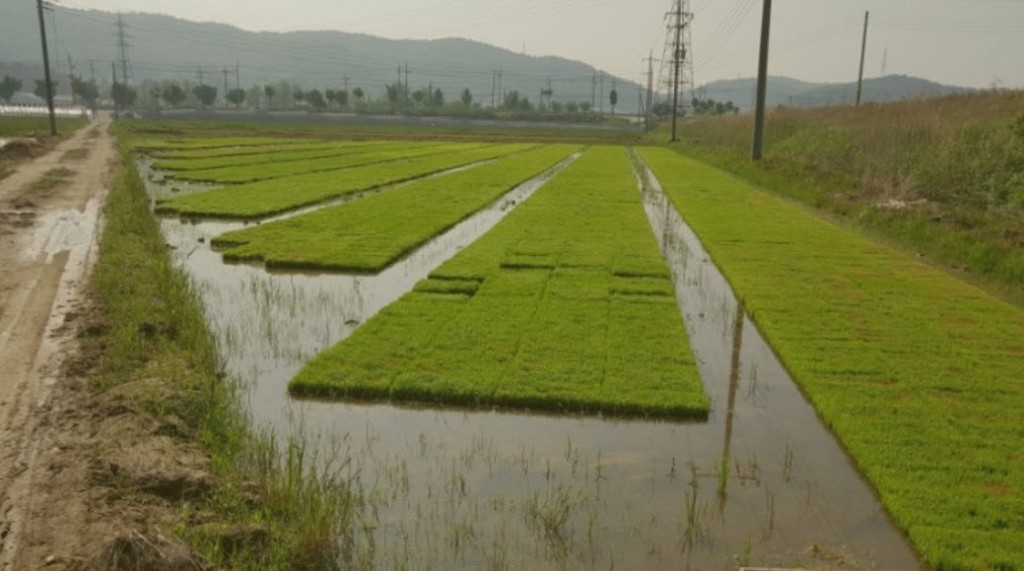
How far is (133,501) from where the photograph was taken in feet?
17.6

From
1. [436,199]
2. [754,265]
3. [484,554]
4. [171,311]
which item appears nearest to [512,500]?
[484,554]

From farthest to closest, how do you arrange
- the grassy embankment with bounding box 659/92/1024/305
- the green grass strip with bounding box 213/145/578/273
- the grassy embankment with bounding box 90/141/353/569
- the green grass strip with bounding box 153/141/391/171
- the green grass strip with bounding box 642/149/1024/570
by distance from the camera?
the green grass strip with bounding box 153/141/391/171, the grassy embankment with bounding box 659/92/1024/305, the green grass strip with bounding box 213/145/578/273, the green grass strip with bounding box 642/149/1024/570, the grassy embankment with bounding box 90/141/353/569

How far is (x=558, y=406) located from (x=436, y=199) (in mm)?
16679

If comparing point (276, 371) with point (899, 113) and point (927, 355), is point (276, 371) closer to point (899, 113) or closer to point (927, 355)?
point (927, 355)

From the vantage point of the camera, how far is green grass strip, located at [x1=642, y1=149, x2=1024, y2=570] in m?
5.70

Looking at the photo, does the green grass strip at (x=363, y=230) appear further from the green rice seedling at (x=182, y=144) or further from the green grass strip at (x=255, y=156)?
the green rice seedling at (x=182, y=144)

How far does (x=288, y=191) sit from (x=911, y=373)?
20.3m

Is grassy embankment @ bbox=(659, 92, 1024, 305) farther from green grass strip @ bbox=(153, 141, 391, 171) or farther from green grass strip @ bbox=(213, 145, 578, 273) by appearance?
green grass strip @ bbox=(153, 141, 391, 171)

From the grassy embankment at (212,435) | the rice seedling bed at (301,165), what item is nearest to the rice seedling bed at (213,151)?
the rice seedling bed at (301,165)

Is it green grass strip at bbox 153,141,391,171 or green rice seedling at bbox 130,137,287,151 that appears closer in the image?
green grass strip at bbox 153,141,391,171

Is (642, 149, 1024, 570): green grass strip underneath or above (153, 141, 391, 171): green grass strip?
underneath

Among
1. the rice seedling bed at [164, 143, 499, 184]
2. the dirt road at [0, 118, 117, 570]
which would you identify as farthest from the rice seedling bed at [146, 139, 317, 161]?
the dirt road at [0, 118, 117, 570]

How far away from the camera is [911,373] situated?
8.66 meters

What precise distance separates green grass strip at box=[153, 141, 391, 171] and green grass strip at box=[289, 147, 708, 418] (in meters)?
22.0
